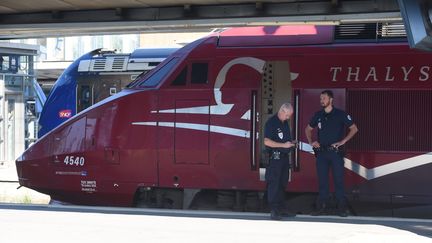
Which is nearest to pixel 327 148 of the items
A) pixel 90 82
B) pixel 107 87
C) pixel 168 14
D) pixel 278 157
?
pixel 278 157

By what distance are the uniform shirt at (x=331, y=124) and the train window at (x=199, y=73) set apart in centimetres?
183

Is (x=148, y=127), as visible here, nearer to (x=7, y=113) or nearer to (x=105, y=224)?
(x=105, y=224)

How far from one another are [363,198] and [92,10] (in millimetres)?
5806

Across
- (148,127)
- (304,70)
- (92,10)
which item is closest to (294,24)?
(304,70)

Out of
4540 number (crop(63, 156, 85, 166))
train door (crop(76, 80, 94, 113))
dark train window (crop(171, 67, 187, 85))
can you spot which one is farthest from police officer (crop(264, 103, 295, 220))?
train door (crop(76, 80, 94, 113))

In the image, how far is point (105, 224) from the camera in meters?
7.72

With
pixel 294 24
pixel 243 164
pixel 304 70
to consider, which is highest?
pixel 294 24

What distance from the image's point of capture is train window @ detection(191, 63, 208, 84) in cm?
912

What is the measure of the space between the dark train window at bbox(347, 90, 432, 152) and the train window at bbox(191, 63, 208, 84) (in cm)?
214

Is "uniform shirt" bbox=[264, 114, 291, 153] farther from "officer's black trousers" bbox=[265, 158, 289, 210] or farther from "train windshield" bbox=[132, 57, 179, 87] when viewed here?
"train windshield" bbox=[132, 57, 179, 87]

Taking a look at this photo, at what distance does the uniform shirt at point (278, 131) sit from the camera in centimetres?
821

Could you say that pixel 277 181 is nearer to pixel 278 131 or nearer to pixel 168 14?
pixel 278 131

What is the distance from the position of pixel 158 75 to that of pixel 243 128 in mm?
1623

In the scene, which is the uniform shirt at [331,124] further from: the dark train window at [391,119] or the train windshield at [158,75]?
the train windshield at [158,75]
